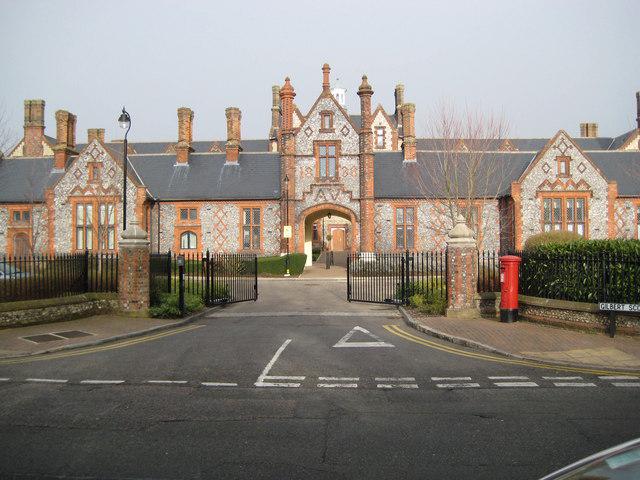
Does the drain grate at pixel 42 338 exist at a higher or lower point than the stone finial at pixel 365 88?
lower

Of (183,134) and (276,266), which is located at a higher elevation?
(183,134)

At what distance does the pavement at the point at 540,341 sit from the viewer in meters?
9.26

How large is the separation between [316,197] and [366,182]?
3.59 m

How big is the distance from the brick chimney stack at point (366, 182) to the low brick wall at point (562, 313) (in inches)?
799

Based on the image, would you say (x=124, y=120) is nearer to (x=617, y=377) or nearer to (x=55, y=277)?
(x=55, y=277)

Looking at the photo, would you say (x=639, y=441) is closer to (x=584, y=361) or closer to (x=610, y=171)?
(x=584, y=361)

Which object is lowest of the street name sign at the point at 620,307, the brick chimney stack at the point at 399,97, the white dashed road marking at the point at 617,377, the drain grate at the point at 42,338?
the white dashed road marking at the point at 617,377

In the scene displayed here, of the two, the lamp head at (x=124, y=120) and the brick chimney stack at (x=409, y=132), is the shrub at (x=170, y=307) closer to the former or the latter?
the lamp head at (x=124, y=120)

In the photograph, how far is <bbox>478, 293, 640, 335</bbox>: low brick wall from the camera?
11211 millimetres

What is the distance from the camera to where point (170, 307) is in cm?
1448

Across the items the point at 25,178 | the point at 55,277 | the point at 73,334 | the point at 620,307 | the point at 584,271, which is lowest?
the point at 73,334

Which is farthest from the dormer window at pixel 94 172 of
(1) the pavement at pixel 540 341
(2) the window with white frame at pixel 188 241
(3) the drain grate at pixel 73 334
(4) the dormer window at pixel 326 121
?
(1) the pavement at pixel 540 341

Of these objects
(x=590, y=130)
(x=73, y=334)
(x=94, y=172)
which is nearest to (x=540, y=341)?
(x=73, y=334)

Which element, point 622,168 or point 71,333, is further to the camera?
point 622,168
